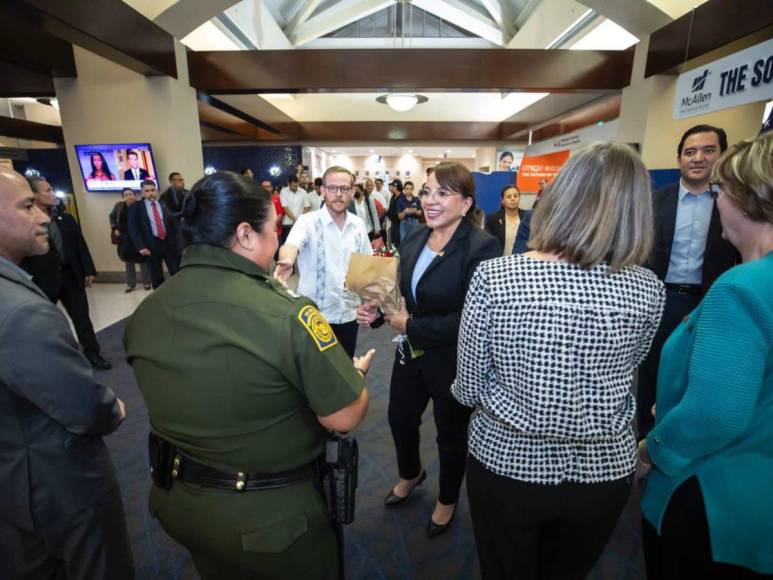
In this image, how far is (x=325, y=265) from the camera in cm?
227

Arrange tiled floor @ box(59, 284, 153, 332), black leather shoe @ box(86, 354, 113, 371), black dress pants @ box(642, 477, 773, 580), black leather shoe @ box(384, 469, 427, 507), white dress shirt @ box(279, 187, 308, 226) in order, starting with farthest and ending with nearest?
white dress shirt @ box(279, 187, 308, 226), tiled floor @ box(59, 284, 153, 332), black leather shoe @ box(86, 354, 113, 371), black leather shoe @ box(384, 469, 427, 507), black dress pants @ box(642, 477, 773, 580)

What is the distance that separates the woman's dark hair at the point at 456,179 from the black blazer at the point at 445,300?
0.12 metres

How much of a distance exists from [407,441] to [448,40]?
11.6 meters

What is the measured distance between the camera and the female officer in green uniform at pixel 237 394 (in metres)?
0.85

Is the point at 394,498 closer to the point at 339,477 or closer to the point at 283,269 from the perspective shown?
the point at 339,477

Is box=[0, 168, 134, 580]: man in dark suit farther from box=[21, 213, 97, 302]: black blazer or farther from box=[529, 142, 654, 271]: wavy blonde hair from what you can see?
box=[21, 213, 97, 302]: black blazer

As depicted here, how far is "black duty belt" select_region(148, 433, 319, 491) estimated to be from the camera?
0.92m

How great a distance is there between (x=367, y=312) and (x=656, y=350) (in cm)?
176

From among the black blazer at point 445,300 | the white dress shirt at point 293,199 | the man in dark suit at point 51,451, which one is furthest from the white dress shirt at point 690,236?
the white dress shirt at point 293,199

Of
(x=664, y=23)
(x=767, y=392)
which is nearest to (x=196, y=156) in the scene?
(x=664, y=23)

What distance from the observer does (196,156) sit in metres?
6.37

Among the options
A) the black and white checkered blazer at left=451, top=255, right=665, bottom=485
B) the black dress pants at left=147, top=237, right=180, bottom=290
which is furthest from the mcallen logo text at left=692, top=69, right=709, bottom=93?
the black dress pants at left=147, top=237, right=180, bottom=290

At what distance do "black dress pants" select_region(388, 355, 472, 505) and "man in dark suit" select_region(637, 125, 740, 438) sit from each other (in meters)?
1.34

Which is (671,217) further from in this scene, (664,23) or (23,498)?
(664,23)
